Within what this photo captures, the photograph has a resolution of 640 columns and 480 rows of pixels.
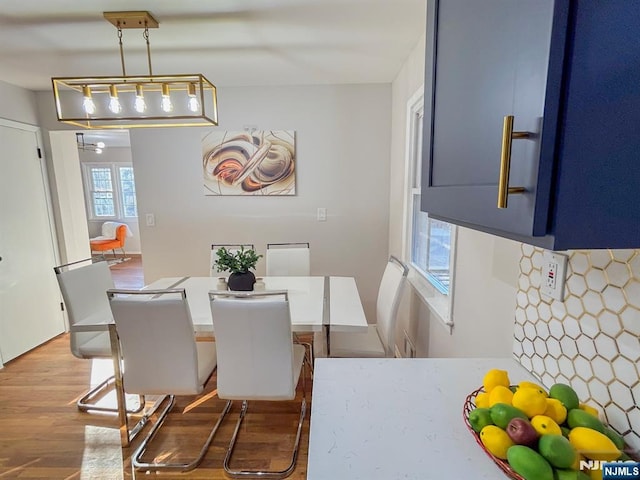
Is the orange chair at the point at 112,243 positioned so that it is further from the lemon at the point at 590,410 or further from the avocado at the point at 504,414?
the lemon at the point at 590,410

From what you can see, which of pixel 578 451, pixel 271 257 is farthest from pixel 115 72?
pixel 578 451

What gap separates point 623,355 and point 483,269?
0.67 meters

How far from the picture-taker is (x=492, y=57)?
→ 23.0 inches

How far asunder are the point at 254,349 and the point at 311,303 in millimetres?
517

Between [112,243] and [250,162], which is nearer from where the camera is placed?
[250,162]

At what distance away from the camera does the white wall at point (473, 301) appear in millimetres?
1124

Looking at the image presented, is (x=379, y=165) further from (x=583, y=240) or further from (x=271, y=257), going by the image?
(x=583, y=240)

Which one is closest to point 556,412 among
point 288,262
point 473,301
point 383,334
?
point 473,301

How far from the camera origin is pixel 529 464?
541 mm

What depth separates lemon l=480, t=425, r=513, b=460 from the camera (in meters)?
0.60

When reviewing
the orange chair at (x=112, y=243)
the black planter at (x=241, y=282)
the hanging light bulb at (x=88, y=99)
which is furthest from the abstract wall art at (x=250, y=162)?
the orange chair at (x=112, y=243)

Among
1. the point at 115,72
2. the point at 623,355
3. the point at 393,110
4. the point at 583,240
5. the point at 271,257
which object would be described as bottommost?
the point at 271,257

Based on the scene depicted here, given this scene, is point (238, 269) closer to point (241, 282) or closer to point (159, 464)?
point (241, 282)

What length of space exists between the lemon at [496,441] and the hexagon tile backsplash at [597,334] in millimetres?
251
